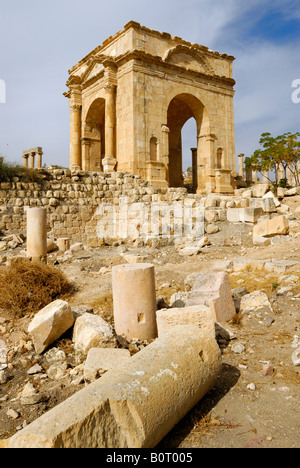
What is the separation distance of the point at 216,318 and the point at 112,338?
4.94ft

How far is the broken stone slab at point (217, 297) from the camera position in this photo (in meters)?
4.46

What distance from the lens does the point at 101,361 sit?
3197 millimetres

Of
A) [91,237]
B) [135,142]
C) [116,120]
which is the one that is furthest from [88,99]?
[91,237]

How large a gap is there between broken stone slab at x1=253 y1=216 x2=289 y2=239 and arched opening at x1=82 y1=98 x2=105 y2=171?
10519mm

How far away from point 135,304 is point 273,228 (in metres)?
5.91

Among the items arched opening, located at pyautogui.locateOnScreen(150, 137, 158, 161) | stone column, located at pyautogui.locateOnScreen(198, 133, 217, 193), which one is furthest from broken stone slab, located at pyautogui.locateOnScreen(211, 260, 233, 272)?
stone column, located at pyautogui.locateOnScreen(198, 133, 217, 193)

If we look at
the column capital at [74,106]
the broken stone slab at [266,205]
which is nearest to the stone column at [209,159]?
the broken stone slab at [266,205]

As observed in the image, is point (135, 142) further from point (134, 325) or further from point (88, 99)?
point (134, 325)

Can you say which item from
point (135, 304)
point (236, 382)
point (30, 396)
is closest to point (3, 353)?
point (30, 396)

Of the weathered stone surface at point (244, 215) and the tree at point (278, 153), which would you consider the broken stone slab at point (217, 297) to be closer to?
the weathered stone surface at point (244, 215)

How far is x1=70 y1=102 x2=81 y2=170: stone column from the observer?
1698 cm

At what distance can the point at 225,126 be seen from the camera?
1644cm

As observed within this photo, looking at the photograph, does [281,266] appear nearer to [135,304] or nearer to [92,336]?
[135,304]

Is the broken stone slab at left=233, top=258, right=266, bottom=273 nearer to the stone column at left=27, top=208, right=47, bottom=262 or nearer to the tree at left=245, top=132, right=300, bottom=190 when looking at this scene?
the stone column at left=27, top=208, right=47, bottom=262
